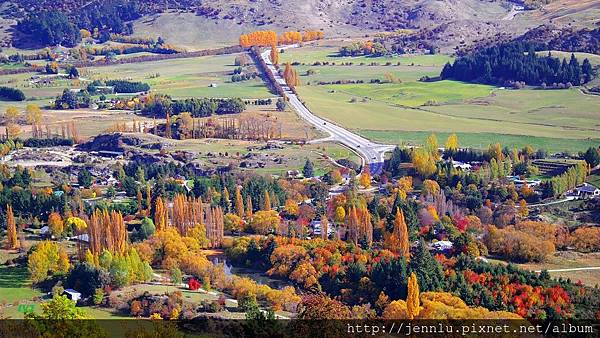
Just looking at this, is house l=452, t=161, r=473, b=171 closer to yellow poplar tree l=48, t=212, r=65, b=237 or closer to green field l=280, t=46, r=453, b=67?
yellow poplar tree l=48, t=212, r=65, b=237

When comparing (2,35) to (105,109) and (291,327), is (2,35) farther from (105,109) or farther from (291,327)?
(291,327)

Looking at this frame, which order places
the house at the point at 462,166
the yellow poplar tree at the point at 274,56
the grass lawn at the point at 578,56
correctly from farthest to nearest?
the yellow poplar tree at the point at 274,56 < the grass lawn at the point at 578,56 < the house at the point at 462,166

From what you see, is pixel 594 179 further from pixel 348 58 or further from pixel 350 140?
pixel 348 58

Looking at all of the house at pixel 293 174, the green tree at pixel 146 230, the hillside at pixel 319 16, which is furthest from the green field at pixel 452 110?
the green tree at pixel 146 230

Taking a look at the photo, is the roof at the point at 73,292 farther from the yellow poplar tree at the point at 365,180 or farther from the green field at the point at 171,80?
the green field at the point at 171,80

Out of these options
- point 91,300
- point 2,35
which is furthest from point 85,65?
point 91,300

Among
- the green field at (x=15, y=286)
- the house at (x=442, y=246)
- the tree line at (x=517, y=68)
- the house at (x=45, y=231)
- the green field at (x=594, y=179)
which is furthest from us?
the tree line at (x=517, y=68)

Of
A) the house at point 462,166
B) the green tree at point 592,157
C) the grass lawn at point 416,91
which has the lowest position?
the house at point 462,166
